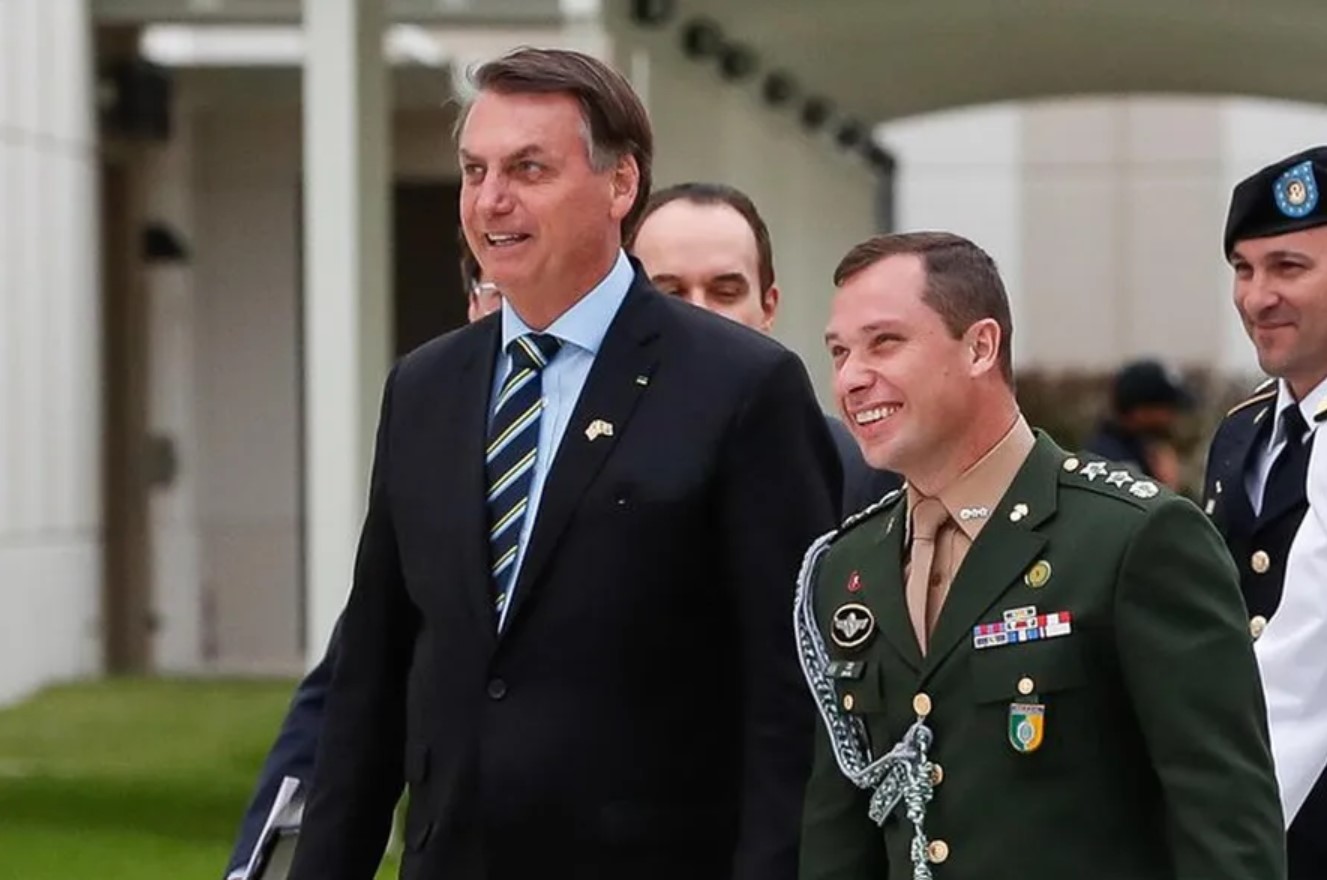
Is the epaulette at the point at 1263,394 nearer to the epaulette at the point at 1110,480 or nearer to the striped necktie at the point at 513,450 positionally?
the epaulette at the point at 1110,480

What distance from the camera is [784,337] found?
55.4 ft

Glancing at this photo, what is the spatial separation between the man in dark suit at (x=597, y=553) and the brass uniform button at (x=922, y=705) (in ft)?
1.08

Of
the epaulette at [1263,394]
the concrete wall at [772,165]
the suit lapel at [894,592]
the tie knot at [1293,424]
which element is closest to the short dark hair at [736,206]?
the epaulette at [1263,394]

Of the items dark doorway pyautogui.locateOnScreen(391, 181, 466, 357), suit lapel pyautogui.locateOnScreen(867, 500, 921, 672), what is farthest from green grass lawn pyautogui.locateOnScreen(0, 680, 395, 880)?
suit lapel pyautogui.locateOnScreen(867, 500, 921, 672)

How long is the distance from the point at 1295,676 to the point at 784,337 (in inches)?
509

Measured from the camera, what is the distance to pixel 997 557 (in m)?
3.19

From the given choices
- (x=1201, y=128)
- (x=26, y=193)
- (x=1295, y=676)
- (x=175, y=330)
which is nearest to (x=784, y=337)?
(x=175, y=330)

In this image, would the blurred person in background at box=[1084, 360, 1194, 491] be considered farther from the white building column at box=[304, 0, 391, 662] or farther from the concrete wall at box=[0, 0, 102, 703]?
the concrete wall at box=[0, 0, 102, 703]

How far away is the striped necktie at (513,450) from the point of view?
11.7ft

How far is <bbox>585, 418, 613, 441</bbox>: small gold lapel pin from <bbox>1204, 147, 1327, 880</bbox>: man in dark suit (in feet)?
3.63

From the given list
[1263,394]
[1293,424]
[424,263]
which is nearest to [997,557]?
[1293,424]

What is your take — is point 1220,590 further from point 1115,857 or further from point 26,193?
point 26,193

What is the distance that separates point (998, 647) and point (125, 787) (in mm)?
7572

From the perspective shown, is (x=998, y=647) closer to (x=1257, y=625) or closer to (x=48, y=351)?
(x=1257, y=625)
